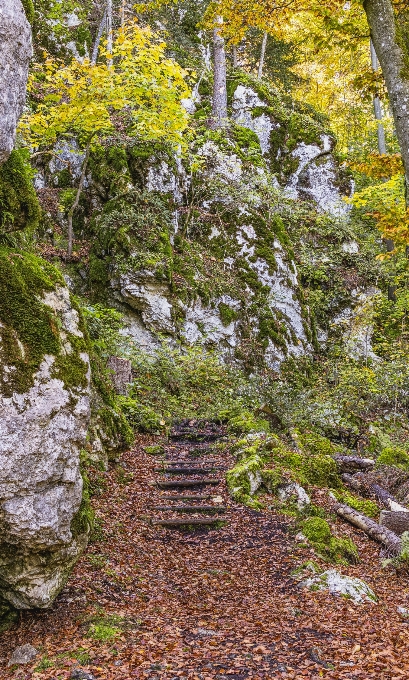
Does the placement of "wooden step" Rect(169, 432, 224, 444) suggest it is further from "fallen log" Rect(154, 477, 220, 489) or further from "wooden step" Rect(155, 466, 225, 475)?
"fallen log" Rect(154, 477, 220, 489)

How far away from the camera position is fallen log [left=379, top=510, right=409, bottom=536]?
6.77m

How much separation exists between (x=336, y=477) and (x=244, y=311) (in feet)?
21.6

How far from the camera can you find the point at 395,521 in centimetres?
683

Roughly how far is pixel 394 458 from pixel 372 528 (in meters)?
3.07

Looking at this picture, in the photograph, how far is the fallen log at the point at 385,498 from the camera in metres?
7.40

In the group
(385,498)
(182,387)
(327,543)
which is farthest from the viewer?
(182,387)

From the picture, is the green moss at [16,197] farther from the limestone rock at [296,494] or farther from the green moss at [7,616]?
the limestone rock at [296,494]

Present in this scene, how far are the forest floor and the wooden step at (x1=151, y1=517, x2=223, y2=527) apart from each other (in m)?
0.10

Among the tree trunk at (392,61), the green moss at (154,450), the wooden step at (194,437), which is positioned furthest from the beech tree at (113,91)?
the wooden step at (194,437)

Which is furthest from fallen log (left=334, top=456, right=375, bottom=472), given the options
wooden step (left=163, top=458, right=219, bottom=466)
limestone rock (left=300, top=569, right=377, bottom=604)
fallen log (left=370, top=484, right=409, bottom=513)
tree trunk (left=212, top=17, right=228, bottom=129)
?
tree trunk (left=212, top=17, right=228, bottom=129)

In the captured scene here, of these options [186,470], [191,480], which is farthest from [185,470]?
[191,480]

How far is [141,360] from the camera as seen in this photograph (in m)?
10.3

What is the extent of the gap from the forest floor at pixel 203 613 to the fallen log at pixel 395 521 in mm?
600

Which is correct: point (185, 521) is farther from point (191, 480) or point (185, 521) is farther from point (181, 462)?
point (181, 462)
